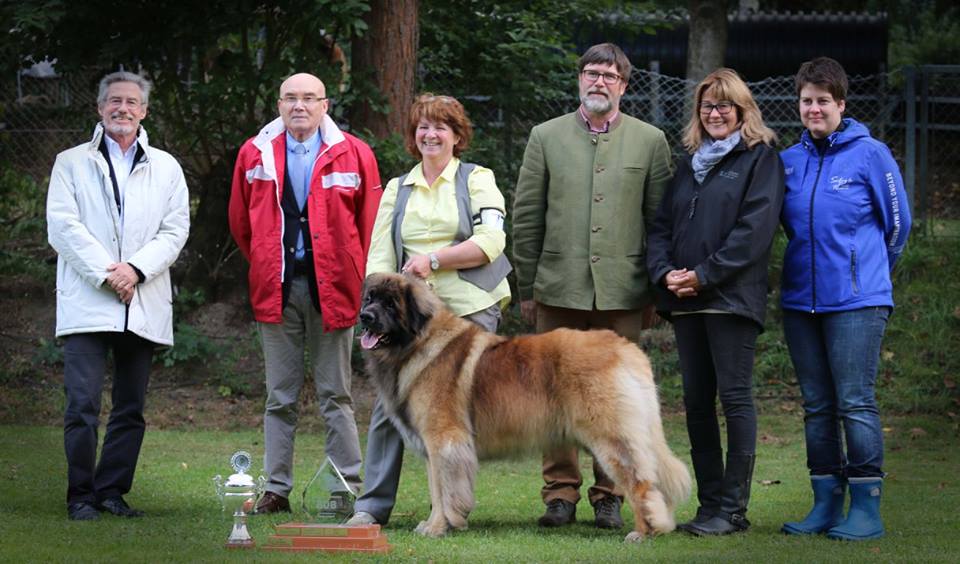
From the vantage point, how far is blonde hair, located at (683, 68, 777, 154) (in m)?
5.73

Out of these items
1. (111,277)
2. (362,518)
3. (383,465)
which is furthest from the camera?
(111,277)

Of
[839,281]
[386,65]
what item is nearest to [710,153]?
[839,281]

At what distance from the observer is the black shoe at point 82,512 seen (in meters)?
6.10

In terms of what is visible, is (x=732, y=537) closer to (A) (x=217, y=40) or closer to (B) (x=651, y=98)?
(A) (x=217, y=40)

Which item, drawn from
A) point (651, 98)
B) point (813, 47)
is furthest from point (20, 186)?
point (813, 47)

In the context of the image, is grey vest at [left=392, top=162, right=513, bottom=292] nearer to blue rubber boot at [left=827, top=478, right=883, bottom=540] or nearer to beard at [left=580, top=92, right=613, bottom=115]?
beard at [left=580, top=92, right=613, bottom=115]

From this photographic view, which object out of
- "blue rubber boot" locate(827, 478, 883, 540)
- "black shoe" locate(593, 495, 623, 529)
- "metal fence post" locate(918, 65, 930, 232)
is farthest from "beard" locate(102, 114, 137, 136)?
"metal fence post" locate(918, 65, 930, 232)

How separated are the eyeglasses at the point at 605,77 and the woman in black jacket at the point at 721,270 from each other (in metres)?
0.46

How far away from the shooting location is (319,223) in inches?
249

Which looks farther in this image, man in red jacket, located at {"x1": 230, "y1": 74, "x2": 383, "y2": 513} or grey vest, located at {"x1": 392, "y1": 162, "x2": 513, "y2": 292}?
man in red jacket, located at {"x1": 230, "y1": 74, "x2": 383, "y2": 513}

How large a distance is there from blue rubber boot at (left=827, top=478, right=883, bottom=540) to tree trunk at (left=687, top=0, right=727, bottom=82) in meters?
9.66

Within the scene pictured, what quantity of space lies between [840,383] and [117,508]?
3646 millimetres

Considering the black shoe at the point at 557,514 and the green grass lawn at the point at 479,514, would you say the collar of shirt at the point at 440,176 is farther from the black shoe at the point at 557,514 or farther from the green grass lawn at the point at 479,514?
the black shoe at the point at 557,514

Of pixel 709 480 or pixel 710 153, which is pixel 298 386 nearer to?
pixel 709 480
